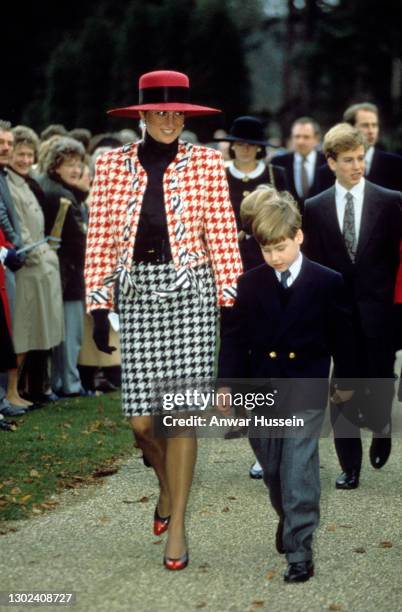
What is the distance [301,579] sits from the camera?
5.43 meters

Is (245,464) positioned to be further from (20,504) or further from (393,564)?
(393,564)

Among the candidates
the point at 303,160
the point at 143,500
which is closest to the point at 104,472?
the point at 143,500

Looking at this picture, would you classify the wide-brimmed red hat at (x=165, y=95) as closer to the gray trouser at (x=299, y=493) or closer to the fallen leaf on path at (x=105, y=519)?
the gray trouser at (x=299, y=493)

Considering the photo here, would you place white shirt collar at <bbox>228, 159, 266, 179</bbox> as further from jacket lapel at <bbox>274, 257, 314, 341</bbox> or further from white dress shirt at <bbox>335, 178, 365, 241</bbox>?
jacket lapel at <bbox>274, 257, 314, 341</bbox>

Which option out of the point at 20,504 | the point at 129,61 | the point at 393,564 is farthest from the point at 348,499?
the point at 129,61

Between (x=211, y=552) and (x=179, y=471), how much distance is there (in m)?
0.41

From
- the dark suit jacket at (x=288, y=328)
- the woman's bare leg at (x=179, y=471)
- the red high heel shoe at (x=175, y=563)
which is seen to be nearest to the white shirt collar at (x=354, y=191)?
the dark suit jacket at (x=288, y=328)

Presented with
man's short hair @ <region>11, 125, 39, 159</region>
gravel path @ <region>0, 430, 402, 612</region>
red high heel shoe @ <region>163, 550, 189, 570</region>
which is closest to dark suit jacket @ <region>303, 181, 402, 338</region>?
gravel path @ <region>0, 430, 402, 612</region>

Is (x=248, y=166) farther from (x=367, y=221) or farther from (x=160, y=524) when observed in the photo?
(x=160, y=524)

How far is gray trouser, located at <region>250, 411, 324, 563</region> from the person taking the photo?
5.45 m

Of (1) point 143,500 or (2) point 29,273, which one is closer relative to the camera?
(1) point 143,500

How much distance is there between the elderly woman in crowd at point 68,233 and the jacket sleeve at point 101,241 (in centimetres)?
444

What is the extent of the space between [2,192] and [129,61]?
22.7 metres

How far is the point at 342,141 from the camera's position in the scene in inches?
283
